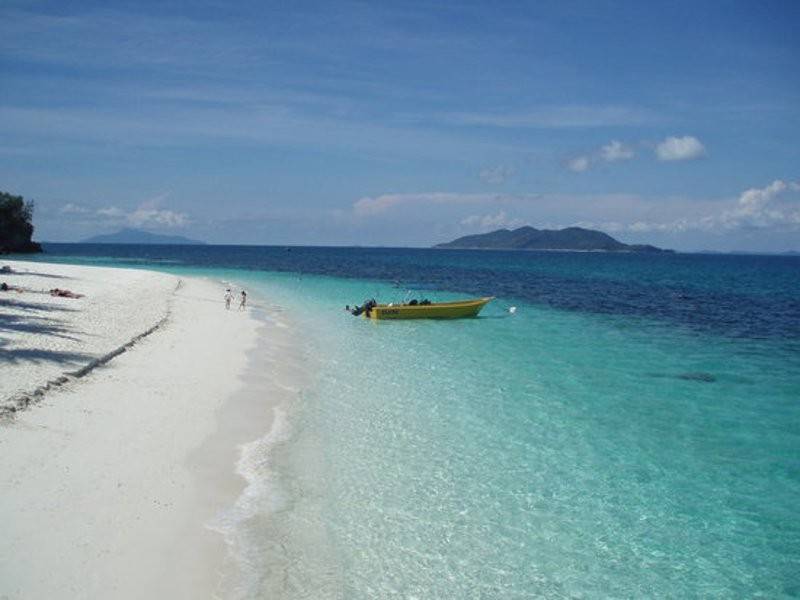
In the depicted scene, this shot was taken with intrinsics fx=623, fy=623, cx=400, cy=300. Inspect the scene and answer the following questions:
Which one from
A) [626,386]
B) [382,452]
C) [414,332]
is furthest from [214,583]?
[414,332]

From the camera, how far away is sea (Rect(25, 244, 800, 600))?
30.3 feet

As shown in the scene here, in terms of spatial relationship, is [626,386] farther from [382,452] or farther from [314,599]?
[314,599]

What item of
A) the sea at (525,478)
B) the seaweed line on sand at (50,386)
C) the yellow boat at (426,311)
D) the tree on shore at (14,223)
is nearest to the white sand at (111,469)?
the seaweed line on sand at (50,386)

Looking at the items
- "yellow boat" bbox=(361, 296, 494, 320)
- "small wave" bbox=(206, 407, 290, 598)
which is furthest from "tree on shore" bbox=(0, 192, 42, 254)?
"small wave" bbox=(206, 407, 290, 598)

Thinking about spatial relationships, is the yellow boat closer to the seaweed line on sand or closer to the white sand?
the white sand

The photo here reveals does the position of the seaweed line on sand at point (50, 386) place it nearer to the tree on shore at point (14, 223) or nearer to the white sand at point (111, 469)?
the white sand at point (111, 469)

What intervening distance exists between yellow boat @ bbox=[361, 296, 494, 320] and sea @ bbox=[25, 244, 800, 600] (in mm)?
8855

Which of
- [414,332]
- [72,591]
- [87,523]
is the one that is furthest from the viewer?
[414,332]

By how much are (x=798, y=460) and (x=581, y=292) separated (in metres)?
47.8

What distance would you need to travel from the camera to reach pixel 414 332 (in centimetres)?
3253

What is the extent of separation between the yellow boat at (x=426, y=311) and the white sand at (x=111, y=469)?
13990 mm

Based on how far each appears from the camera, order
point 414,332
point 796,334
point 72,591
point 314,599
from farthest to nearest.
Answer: point 796,334, point 414,332, point 314,599, point 72,591

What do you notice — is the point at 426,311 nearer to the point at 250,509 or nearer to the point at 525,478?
the point at 525,478

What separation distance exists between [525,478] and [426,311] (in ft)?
81.7
